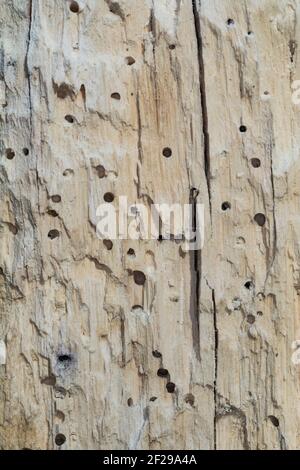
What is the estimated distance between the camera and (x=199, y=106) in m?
2.04

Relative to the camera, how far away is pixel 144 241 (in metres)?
2.02

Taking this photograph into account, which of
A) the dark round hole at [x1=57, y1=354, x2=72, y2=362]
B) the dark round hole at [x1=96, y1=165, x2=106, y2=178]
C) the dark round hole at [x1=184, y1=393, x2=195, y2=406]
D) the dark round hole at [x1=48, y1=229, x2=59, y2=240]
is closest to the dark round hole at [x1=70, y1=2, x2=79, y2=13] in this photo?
the dark round hole at [x1=96, y1=165, x2=106, y2=178]

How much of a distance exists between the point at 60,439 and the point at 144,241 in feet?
1.98

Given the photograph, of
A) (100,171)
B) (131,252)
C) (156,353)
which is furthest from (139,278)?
(100,171)

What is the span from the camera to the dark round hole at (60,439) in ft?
6.50

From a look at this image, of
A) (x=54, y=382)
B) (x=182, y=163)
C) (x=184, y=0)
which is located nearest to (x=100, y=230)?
(x=182, y=163)

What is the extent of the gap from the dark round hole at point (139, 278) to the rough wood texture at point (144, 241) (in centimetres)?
1

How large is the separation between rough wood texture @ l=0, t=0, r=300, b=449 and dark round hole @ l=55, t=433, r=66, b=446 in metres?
0.01

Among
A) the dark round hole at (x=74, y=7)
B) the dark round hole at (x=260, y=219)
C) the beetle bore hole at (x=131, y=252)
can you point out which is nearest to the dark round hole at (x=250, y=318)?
the dark round hole at (x=260, y=219)

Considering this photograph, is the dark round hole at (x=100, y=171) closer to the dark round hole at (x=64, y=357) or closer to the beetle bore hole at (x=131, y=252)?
the beetle bore hole at (x=131, y=252)

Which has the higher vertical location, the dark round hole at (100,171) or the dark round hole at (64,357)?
the dark round hole at (100,171)

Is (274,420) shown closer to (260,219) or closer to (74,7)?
(260,219)

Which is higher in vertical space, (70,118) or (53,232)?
(70,118)
